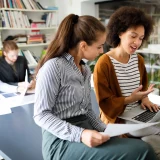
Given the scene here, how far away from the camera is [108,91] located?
1.50 meters

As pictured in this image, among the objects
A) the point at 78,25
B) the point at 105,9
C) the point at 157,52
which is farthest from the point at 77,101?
the point at 105,9

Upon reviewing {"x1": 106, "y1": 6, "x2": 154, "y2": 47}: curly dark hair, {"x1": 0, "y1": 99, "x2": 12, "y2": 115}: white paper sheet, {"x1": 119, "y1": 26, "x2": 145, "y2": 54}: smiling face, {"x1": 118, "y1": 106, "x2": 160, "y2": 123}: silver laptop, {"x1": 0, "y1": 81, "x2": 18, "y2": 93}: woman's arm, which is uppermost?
{"x1": 106, "y1": 6, "x2": 154, "y2": 47}: curly dark hair

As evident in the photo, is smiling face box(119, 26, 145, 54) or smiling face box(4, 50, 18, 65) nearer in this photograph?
smiling face box(119, 26, 145, 54)

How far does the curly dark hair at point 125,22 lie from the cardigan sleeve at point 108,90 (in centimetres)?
21

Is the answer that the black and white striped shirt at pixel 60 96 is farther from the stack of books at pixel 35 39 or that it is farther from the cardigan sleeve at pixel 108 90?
the stack of books at pixel 35 39

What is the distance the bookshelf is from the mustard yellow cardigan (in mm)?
1979

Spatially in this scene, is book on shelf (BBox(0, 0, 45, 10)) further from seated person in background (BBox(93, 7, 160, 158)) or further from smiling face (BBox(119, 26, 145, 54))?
smiling face (BBox(119, 26, 145, 54))

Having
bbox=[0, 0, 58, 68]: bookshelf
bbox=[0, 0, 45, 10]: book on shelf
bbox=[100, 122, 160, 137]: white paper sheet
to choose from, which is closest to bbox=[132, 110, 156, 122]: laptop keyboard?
bbox=[100, 122, 160, 137]: white paper sheet

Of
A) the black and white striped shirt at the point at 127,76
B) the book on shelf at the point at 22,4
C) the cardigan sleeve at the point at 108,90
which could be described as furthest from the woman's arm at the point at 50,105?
the book on shelf at the point at 22,4

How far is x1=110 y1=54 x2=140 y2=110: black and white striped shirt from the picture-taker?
1.56 meters

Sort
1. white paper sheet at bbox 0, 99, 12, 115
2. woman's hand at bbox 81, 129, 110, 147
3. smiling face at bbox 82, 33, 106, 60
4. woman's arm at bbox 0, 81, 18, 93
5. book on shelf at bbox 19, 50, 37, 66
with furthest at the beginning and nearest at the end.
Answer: book on shelf at bbox 19, 50, 37, 66 → woman's arm at bbox 0, 81, 18, 93 → white paper sheet at bbox 0, 99, 12, 115 → smiling face at bbox 82, 33, 106, 60 → woman's hand at bbox 81, 129, 110, 147

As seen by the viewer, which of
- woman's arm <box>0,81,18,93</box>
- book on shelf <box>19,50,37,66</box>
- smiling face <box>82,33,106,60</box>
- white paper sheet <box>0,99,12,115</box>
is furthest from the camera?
book on shelf <box>19,50,37,66</box>

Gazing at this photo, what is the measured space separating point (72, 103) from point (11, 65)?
1.92 metres

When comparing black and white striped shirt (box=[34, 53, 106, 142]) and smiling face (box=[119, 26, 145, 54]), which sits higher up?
smiling face (box=[119, 26, 145, 54])
